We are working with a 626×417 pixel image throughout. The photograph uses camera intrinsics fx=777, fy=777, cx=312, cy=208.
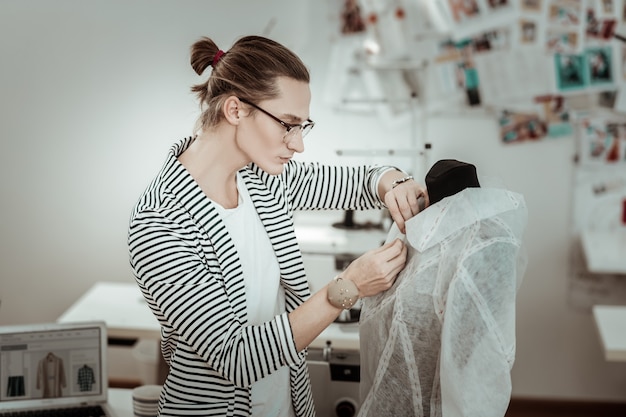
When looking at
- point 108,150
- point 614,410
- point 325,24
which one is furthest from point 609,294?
point 108,150

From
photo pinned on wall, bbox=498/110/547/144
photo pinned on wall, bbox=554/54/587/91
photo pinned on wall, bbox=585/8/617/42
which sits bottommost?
photo pinned on wall, bbox=498/110/547/144

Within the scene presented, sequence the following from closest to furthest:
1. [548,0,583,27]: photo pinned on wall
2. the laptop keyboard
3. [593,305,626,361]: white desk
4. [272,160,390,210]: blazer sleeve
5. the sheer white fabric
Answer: the sheer white fabric < [272,160,390,210]: blazer sleeve < the laptop keyboard < [593,305,626,361]: white desk < [548,0,583,27]: photo pinned on wall

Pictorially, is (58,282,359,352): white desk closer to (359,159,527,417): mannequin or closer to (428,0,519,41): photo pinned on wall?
(359,159,527,417): mannequin

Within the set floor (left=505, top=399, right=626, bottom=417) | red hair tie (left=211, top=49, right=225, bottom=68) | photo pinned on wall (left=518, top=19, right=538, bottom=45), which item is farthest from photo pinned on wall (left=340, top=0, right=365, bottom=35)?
red hair tie (left=211, top=49, right=225, bottom=68)

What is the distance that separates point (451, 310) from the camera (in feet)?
4.22

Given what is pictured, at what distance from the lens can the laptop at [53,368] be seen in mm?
1796

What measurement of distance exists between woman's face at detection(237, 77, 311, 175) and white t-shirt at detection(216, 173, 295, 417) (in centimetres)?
13

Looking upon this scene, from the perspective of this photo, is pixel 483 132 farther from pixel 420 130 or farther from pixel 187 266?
pixel 187 266

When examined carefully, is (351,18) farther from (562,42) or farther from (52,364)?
(52,364)

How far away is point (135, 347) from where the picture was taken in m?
3.55

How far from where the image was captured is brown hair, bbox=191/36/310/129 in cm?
139

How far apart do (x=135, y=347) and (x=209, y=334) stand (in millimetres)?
2362

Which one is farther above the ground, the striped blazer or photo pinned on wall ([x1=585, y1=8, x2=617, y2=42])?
photo pinned on wall ([x1=585, y1=8, x2=617, y2=42])

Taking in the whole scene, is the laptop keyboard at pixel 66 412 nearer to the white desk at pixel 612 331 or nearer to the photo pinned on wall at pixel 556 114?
the white desk at pixel 612 331
